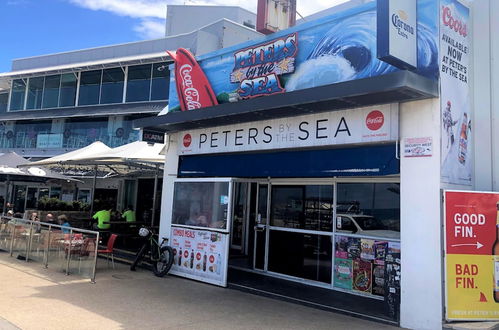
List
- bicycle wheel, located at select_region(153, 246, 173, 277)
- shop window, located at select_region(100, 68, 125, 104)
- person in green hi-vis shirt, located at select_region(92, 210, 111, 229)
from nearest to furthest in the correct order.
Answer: bicycle wheel, located at select_region(153, 246, 173, 277) → person in green hi-vis shirt, located at select_region(92, 210, 111, 229) → shop window, located at select_region(100, 68, 125, 104)

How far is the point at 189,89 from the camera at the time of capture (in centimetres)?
1002

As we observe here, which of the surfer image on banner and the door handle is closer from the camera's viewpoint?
the surfer image on banner

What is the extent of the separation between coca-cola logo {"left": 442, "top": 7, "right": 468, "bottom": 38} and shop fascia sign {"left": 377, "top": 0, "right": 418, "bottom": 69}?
52 centimetres

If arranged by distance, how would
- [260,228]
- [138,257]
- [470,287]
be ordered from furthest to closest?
1. [138,257]
2. [260,228]
3. [470,287]

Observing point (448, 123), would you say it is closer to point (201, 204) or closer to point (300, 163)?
point (300, 163)

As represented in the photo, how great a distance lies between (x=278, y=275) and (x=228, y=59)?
491cm

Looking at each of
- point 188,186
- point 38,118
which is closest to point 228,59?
point 188,186

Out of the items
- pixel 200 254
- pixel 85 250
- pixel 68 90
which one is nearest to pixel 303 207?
pixel 200 254

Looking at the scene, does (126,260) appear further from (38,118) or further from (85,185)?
(38,118)

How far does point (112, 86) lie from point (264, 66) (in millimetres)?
19528

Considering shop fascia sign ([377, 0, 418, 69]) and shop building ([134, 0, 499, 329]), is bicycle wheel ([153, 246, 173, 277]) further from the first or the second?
shop fascia sign ([377, 0, 418, 69])

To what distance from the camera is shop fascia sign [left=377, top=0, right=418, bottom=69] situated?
5668mm

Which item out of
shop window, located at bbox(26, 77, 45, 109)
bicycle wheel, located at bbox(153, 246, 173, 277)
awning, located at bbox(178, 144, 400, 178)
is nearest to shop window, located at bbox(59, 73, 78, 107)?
shop window, located at bbox(26, 77, 45, 109)

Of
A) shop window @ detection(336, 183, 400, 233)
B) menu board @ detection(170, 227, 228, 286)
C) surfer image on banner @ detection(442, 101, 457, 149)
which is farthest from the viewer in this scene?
menu board @ detection(170, 227, 228, 286)
